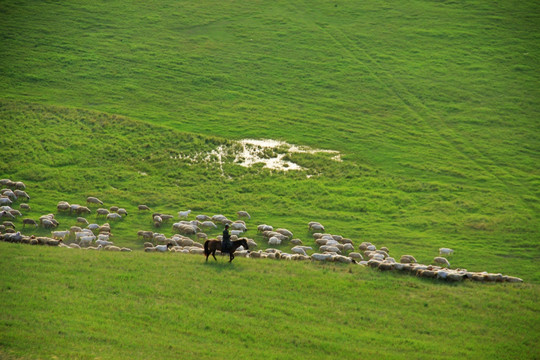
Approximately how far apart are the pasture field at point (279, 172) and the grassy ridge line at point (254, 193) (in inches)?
8.3

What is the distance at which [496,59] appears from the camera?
76.5 meters

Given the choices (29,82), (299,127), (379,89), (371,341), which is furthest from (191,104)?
(371,341)

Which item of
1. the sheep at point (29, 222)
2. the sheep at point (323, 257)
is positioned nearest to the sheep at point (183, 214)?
the sheep at point (29, 222)

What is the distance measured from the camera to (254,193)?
4581 centimetres

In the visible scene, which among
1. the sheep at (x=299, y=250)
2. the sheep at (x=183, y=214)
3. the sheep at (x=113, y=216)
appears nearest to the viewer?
the sheep at (x=299, y=250)

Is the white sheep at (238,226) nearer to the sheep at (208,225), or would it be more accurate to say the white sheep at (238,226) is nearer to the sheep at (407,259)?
the sheep at (208,225)

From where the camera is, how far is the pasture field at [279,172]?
22.6 metres

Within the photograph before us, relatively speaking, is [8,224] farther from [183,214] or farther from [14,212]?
[183,214]

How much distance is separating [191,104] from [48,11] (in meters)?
31.6

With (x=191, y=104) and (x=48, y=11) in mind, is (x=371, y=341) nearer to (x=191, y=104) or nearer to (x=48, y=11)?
(x=191, y=104)

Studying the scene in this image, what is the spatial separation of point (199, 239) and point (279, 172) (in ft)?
50.8

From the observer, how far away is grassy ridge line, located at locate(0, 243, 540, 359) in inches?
811

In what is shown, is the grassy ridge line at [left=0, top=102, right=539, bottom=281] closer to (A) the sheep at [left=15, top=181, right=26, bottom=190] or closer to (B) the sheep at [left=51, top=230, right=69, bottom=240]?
(A) the sheep at [left=15, top=181, right=26, bottom=190]

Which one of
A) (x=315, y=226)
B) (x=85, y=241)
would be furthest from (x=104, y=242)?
(x=315, y=226)
